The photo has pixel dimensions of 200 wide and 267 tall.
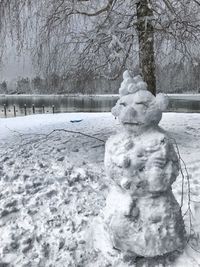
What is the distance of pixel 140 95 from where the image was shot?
11.7 feet

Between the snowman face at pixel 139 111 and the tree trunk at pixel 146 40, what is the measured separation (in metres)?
3.61

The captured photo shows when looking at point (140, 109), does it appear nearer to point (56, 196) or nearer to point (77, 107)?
point (56, 196)

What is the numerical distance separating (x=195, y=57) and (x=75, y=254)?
5.48m

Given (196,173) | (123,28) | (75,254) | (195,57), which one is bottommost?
(75,254)

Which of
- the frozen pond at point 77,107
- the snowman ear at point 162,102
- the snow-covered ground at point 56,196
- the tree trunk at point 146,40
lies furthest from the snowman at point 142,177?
the frozen pond at point 77,107

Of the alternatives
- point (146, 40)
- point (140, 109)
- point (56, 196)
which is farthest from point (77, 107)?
point (140, 109)

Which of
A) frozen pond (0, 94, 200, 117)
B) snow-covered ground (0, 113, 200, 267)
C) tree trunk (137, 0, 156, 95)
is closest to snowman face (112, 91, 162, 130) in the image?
snow-covered ground (0, 113, 200, 267)

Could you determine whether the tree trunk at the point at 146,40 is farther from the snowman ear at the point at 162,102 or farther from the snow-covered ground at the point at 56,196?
the snowman ear at the point at 162,102

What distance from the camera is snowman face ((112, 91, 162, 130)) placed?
3.56m

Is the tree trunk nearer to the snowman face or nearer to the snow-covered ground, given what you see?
the snow-covered ground

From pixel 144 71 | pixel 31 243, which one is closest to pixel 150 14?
pixel 144 71

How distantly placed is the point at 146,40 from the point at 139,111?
13.6ft

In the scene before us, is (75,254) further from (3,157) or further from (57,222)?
(3,157)

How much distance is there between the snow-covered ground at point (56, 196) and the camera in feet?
13.6
